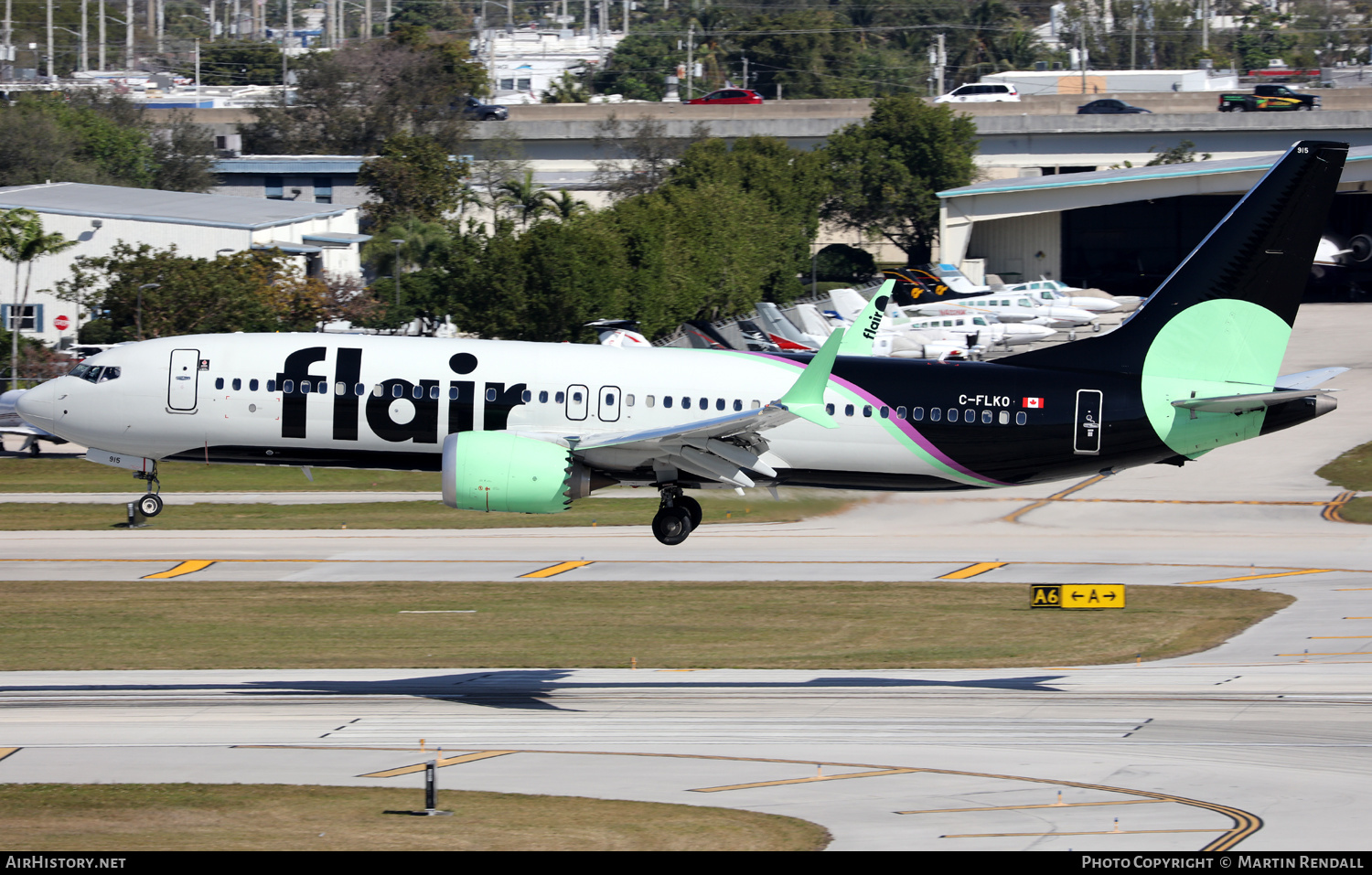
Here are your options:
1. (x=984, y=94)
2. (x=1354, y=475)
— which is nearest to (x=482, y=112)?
(x=984, y=94)

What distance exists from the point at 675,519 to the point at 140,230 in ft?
262

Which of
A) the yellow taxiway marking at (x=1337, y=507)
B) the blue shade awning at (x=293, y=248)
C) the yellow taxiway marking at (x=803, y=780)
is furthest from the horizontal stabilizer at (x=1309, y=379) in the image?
the blue shade awning at (x=293, y=248)

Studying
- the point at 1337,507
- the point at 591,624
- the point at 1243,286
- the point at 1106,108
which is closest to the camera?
the point at 1243,286

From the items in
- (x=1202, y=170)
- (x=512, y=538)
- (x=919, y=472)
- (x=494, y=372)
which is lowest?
(x=512, y=538)

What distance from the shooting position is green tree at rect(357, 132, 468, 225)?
144 meters

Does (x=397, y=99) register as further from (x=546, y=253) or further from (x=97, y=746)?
(x=97, y=746)

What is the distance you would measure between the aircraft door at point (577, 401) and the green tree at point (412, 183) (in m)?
109

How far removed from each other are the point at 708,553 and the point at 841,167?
103 metres

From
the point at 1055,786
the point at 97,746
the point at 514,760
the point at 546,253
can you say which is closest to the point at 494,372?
the point at 514,760

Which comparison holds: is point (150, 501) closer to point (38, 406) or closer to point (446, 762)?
point (38, 406)

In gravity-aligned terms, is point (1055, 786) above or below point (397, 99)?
below

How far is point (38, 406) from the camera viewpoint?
40.4m

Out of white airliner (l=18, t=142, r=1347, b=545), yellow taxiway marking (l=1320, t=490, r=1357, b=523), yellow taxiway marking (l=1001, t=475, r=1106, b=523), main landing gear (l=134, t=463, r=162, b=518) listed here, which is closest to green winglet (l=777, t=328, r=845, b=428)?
white airliner (l=18, t=142, r=1347, b=545)

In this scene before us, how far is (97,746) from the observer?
117 feet
